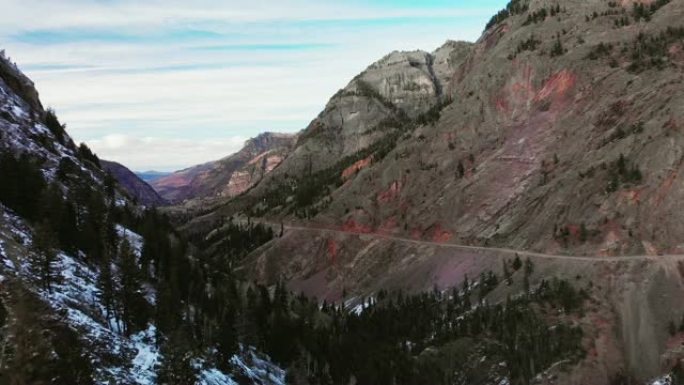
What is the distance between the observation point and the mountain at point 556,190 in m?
102

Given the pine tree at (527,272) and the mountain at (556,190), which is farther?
the pine tree at (527,272)

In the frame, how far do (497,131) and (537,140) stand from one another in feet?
54.1

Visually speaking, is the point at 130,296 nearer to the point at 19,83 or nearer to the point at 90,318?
the point at 90,318

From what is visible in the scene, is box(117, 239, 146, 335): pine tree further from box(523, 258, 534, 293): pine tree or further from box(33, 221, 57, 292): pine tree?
box(523, 258, 534, 293): pine tree

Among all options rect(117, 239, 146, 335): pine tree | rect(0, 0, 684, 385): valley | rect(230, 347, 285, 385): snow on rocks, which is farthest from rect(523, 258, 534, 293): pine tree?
rect(117, 239, 146, 335): pine tree

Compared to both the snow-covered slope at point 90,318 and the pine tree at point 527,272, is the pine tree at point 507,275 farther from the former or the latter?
the snow-covered slope at point 90,318

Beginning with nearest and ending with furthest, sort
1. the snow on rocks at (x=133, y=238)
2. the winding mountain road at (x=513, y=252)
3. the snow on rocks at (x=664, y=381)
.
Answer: the snow on rocks at (x=664, y=381) < the snow on rocks at (x=133, y=238) < the winding mountain road at (x=513, y=252)

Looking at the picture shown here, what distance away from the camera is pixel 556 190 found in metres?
134

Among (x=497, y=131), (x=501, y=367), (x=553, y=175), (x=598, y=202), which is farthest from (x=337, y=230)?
(x=501, y=367)

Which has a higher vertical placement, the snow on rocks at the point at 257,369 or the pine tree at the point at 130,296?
the pine tree at the point at 130,296

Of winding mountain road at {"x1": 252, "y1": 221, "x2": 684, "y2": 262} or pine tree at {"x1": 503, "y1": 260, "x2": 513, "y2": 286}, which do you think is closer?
winding mountain road at {"x1": 252, "y1": 221, "x2": 684, "y2": 262}

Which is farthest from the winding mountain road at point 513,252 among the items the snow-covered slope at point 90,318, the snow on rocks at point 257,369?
the snow-covered slope at point 90,318

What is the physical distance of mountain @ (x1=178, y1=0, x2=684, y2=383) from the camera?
334 feet

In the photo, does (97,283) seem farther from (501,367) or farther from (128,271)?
(501,367)
